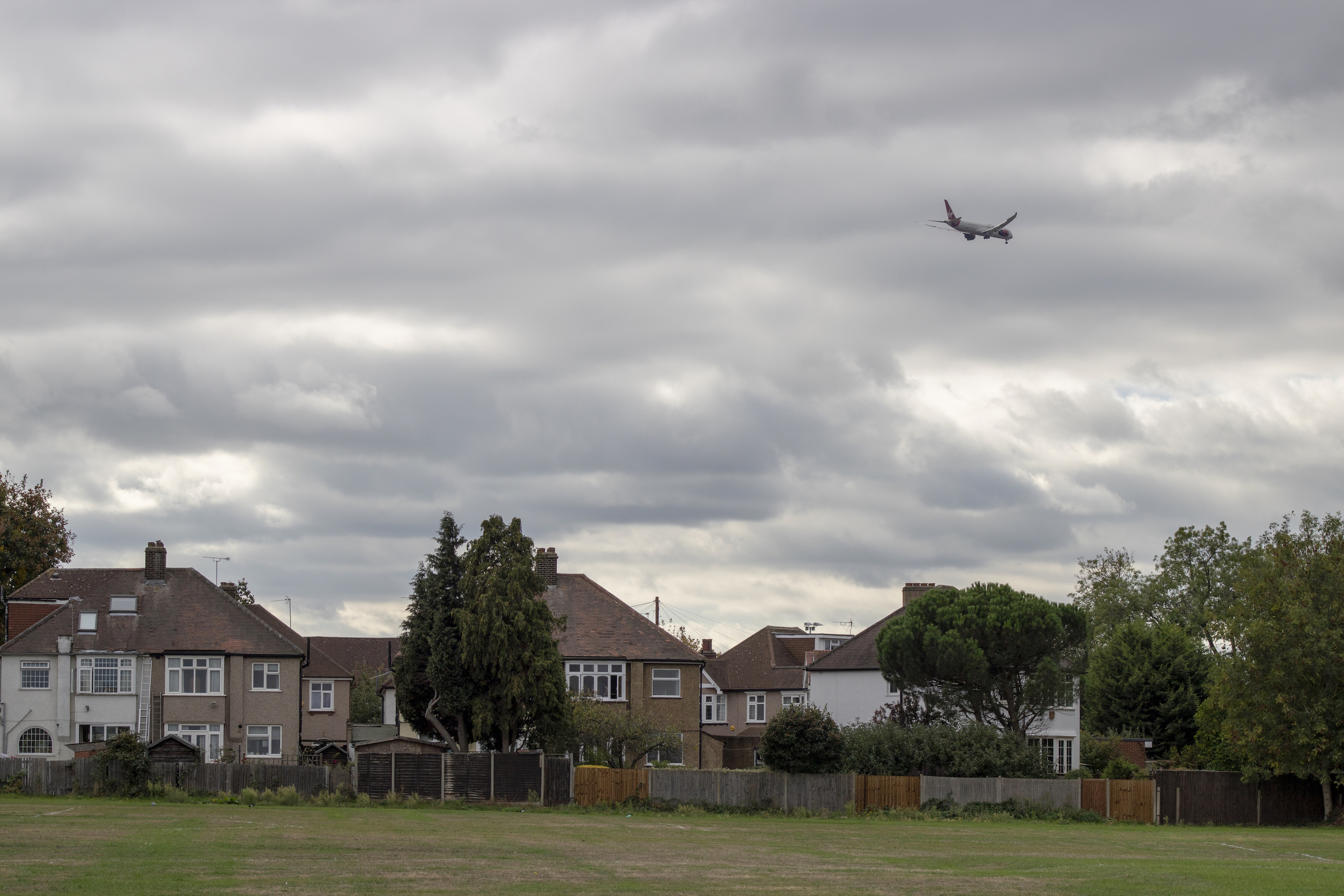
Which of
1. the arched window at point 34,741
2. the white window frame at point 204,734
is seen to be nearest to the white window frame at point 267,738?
the white window frame at point 204,734

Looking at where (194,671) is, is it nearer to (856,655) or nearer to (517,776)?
(517,776)

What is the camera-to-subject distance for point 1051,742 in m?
59.7

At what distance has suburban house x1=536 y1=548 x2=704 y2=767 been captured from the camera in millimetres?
60312

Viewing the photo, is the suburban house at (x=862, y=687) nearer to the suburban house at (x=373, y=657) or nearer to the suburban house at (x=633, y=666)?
the suburban house at (x=633, y=666)

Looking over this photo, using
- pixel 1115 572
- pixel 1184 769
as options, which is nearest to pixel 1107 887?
pixel 1184 769

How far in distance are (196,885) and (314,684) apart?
47845mm

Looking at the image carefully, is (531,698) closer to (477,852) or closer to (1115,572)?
(477,852)

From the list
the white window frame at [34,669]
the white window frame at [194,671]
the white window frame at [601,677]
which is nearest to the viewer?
the white window frame at [34,669]

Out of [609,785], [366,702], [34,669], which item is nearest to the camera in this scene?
[609,785]

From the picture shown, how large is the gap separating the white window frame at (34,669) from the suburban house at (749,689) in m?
31.0

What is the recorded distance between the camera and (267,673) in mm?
57625

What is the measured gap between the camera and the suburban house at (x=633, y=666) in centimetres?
6031

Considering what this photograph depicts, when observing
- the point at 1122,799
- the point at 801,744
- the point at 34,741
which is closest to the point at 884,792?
the point at 801,744

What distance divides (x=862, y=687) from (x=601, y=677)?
13.1 metres
